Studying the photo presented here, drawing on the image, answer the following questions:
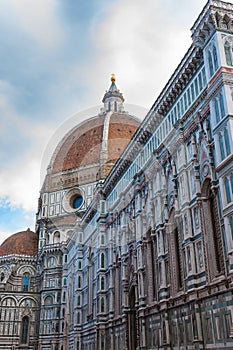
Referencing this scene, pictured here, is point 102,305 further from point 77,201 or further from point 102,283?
point 77,201

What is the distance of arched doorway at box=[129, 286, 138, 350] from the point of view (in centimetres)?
2667

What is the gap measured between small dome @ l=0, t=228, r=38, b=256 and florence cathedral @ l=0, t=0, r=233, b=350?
15.7 metres

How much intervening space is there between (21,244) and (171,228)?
45.4 m

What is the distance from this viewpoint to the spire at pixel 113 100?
264 feet

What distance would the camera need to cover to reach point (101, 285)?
111 feet

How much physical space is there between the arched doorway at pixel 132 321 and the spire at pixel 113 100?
5581 centimetres

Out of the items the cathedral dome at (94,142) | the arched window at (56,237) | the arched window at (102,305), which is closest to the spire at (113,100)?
the cathedral dome at (94,142)

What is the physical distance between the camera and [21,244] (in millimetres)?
62688

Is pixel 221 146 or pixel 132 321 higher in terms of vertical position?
pixel 221 146

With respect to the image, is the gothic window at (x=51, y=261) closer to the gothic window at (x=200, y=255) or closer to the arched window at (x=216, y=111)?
the gothic window at (x=200, y=255)

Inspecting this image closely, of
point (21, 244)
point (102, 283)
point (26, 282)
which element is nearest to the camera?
point (102, 283)

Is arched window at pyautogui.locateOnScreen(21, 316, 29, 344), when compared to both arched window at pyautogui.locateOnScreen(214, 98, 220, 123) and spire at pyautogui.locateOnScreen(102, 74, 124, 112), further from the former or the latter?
arched window at pyautogui.locateOnScreen(214, 98, 220, 123)

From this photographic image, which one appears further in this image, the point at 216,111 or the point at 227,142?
the point at 216,111

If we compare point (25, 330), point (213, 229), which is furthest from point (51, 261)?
point (213, 229)
